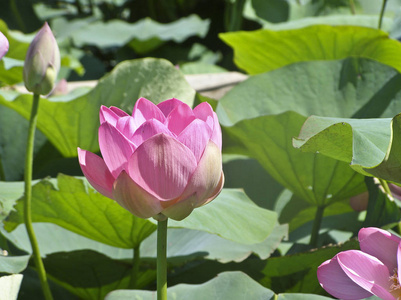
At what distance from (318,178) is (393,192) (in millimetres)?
133

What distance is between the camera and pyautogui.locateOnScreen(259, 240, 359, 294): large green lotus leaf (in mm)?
723

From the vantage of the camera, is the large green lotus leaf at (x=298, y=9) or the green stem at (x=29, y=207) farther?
the large green lotus leaf at (x=298, y=9)

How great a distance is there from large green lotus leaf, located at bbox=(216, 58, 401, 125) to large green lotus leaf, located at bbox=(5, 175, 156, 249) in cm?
25

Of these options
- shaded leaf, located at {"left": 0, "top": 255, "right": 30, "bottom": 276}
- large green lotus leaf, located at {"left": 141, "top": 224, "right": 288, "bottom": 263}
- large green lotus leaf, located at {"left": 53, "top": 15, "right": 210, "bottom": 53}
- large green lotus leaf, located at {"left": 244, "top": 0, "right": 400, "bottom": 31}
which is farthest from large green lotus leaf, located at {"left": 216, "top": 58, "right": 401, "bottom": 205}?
large green lotus leaf, located at {"left": 53, "top": 15, "right": 210, "bottom": 53}

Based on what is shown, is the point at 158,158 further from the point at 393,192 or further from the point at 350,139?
the point at 393,192

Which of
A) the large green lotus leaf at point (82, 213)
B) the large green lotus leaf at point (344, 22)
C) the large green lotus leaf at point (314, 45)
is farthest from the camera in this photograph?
the large green lotus leaf at point (344, 22)

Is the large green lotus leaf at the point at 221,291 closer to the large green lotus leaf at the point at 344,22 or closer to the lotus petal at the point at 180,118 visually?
the lotus petal at the point at 180,118

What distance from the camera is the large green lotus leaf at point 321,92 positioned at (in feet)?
3.06

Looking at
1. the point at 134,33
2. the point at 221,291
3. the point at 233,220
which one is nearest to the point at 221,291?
the point at 221,291

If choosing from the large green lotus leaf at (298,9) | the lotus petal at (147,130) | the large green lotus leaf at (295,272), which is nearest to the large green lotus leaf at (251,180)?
the large green lotus leaf at (295,272)

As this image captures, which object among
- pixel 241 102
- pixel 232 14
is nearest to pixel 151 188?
pixel 241 102

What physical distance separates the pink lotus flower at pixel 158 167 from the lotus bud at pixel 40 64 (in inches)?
11.0

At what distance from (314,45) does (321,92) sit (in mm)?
372

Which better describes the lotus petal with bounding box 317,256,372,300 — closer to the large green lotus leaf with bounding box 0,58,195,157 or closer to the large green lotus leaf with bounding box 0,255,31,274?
the large green lotus leaf with bounding box 0,255,31,274
